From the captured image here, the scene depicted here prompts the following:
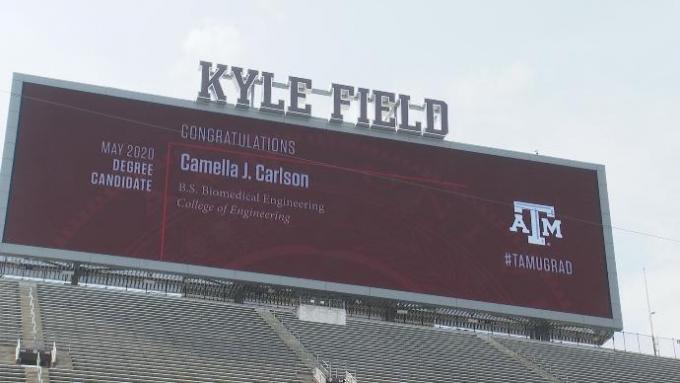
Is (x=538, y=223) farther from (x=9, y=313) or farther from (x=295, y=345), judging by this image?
(x=9, y=313)

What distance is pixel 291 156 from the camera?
29703 mm

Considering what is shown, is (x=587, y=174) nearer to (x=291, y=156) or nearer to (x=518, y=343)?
(x=518, y=343)

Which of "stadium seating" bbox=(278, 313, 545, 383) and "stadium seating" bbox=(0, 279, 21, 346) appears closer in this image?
"stadium seating" bbox=(0, 279, 21, 346)

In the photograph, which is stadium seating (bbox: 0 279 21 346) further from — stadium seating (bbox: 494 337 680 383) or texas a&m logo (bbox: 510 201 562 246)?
texas a&m logo (bbox: 510 201 562 246)

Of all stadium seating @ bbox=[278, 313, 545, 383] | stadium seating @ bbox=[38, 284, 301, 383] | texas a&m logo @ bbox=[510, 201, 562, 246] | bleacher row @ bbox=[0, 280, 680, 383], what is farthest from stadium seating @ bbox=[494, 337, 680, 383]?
stadium seating @ bbox=[38, 284, 301, 383]

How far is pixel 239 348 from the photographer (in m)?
25.9

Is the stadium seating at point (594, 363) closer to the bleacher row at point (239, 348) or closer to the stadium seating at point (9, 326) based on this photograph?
the bleacher row at point (239, 348)

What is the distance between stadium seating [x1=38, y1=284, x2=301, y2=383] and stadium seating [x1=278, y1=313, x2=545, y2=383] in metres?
1.28

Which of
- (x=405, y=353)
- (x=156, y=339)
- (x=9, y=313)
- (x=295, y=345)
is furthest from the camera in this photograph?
(x=405, y=353)

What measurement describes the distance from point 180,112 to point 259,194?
305 cm

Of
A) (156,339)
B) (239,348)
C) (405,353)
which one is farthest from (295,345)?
(156,339)

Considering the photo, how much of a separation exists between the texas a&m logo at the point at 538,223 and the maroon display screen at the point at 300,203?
0.04m

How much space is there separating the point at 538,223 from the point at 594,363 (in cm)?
423

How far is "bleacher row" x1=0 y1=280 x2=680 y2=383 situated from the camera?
23250mm
